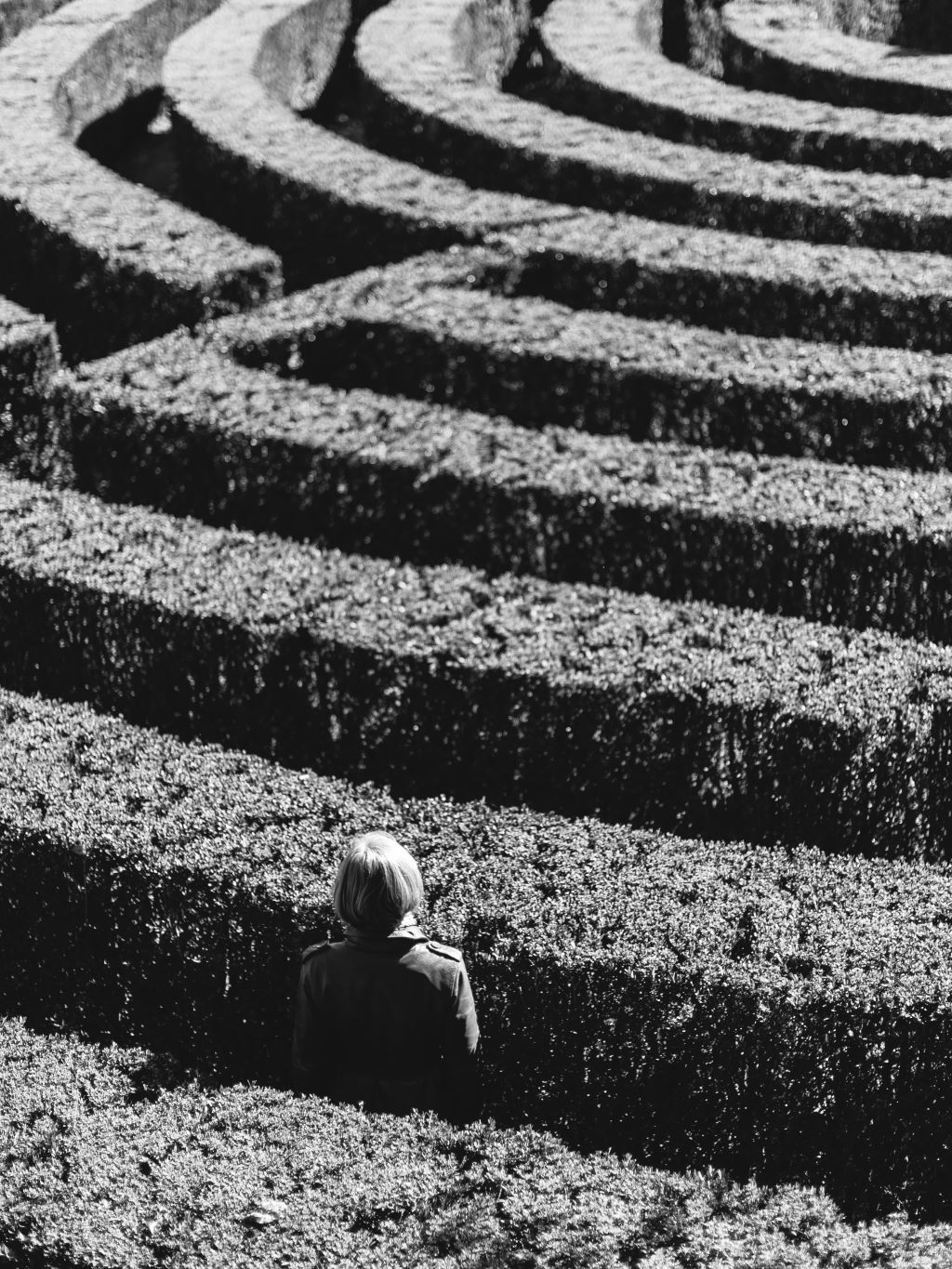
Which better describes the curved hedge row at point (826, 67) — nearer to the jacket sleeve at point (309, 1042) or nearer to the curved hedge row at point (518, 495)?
the curved hedge row at point (518, 495)

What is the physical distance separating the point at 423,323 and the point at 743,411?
2.66 meters

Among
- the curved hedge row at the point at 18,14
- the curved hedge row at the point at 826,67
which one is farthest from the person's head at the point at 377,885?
the curved hedge row at the point at 18,14

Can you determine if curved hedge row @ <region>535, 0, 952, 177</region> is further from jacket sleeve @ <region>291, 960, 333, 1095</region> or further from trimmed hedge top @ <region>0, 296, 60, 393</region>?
jacket sleeve @ <region>291, 960, 333, 1095</region>

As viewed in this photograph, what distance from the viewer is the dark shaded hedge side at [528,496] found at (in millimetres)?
9344

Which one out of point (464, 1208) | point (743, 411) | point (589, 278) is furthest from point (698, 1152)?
point (589, 278)

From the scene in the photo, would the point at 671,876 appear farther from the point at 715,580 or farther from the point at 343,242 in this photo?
the point at 343,242

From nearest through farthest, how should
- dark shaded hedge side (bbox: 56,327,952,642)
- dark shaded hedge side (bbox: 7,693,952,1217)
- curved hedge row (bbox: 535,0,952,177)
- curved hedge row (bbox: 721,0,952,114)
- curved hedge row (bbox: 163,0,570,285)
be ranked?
dark shaded hedge side (bbox: 7,693,952,1217)
dark shaded hedge side (bbox: 56,327,952,642)
curved hedge row (bbox: 163,0,570,285)
curved hedge row (bbox: 535,0,952,177)
curved hedge row (bbox: 721,0,952,114)

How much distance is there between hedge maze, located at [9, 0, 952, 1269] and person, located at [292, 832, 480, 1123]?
184 mm

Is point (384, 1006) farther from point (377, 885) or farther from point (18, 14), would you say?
point (18, 14)

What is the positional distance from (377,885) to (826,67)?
16.5m

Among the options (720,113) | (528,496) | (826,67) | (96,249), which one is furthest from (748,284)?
(826,67)

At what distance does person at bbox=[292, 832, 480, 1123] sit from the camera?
15.6 ft

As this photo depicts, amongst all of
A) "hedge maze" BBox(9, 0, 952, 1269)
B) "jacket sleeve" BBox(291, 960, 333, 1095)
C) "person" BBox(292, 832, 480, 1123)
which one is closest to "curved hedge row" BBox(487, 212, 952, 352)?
"hedge maze" BBox(9, 0, 952, 1269)

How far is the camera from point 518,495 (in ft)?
31.4
